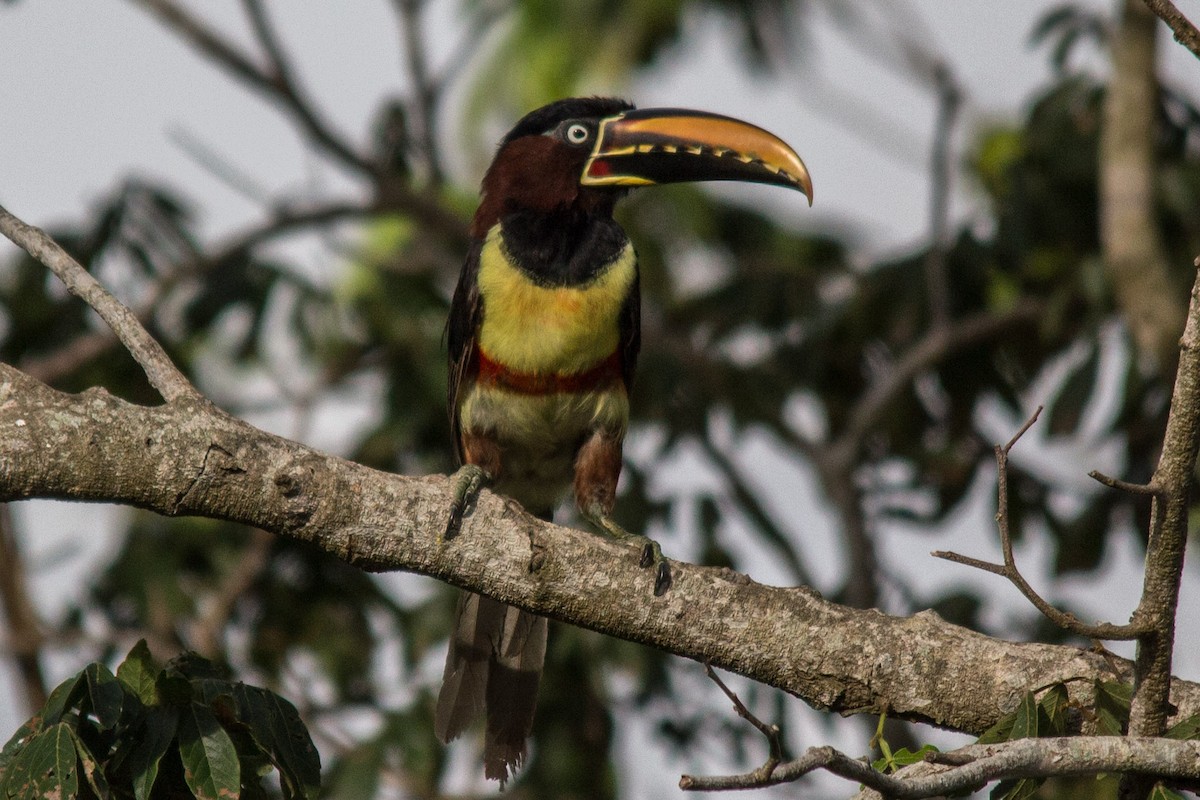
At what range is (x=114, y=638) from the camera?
5.57m

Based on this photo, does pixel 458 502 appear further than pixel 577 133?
No

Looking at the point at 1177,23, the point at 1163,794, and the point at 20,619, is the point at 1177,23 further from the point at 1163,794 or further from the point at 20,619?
the point at 20,619

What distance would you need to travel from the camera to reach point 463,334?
4.46m

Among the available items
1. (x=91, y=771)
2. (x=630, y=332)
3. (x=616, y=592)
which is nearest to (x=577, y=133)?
(x=630, y=332)

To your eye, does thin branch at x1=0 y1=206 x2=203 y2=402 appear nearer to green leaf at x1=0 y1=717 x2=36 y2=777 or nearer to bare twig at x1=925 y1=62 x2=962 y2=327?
green leaf at x1=0 y1=717 x2=36 y2=777

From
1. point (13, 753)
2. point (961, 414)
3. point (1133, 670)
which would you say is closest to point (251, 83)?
point (961, 414)

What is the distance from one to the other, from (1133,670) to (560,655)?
8.39ft

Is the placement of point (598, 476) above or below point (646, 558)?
above

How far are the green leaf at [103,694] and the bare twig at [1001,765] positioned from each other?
1.03m

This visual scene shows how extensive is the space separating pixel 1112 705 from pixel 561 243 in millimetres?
2317

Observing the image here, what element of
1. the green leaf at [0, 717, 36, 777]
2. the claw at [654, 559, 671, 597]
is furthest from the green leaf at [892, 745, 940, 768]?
the green leaf at [0, 717, 36, 777]

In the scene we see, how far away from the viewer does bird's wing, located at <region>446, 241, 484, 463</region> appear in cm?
441

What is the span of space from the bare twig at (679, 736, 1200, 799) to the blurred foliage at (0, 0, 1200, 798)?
2.53 meters

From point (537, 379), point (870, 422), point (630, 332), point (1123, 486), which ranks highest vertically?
point (870, 422)
